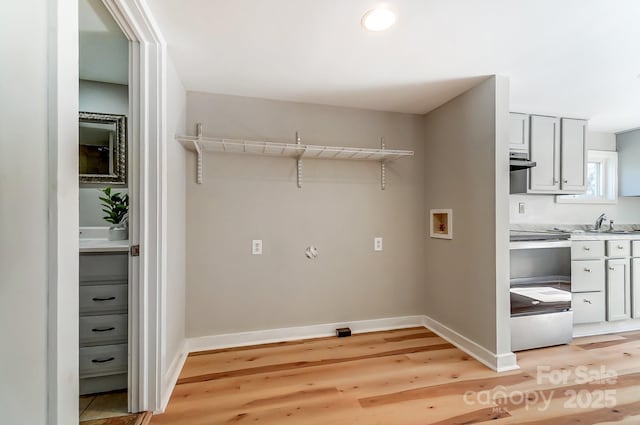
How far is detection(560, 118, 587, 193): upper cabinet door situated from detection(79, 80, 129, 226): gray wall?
424cm

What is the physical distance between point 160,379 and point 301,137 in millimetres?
2069

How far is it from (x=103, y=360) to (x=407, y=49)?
272 cm

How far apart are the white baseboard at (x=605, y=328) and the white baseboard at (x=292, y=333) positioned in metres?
1.49

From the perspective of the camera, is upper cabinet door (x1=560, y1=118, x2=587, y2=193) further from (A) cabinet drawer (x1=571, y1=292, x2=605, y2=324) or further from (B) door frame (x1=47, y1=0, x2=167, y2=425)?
(B) door frame (x1=47, y1=0, x2=167, y2=425)

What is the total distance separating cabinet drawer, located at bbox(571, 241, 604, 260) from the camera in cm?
258

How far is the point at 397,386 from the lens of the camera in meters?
1.84

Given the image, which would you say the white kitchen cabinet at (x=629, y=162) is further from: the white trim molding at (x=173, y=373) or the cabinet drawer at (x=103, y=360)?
the cabinet drawer at (x=103, y=360)

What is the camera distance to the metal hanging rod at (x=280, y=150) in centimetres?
213

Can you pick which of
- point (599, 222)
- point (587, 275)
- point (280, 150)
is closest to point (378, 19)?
point (280, 150)

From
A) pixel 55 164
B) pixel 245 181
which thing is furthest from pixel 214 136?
pixel 55 164

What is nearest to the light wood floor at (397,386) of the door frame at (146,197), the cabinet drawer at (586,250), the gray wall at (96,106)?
the door frame at (146,197)

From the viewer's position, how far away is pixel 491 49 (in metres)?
1.74

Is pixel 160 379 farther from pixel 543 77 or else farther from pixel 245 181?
pixel 543 77

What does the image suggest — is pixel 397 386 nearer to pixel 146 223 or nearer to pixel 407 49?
pixel 146 223
